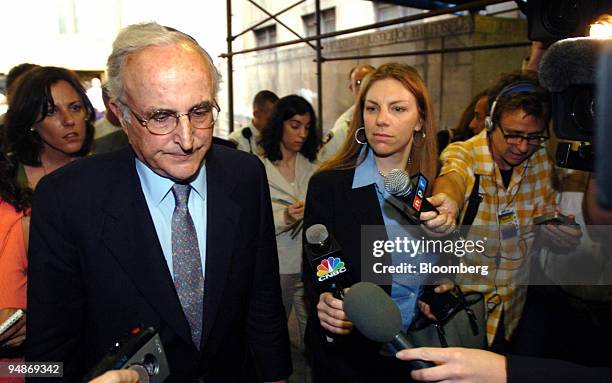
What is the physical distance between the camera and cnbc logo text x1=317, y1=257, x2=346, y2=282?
1335 millimetres

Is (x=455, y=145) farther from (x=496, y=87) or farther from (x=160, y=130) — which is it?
(x=160, y=130)

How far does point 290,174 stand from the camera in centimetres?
325

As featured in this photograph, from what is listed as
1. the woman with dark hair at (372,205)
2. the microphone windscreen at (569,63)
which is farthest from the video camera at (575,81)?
the woman with dark hair at (372,205)

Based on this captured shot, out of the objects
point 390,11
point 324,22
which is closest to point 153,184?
point 390,11

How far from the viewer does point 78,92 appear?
2318 mm

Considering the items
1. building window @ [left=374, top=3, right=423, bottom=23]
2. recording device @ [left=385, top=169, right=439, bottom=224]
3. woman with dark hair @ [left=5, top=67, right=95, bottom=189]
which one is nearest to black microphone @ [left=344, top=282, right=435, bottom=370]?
recording device @ [left=385, top=169, right=439, bottom=224]

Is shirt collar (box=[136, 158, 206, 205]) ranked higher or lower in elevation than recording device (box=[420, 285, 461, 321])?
higher

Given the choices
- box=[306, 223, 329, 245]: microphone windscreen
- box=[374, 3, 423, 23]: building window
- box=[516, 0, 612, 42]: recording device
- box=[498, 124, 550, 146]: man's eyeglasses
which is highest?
box=[374, 3, 423, 23]: building window

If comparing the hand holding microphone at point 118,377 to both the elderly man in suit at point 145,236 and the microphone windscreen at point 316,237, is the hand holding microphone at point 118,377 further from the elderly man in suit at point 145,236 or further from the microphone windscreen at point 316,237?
the microphone windscreen at point 316,237

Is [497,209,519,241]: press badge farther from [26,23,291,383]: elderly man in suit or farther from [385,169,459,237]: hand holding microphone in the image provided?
[26,23,291,383]: elderly man in suit

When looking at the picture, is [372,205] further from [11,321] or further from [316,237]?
[11,321]

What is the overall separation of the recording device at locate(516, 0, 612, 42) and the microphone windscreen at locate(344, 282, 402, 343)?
130 centimetres

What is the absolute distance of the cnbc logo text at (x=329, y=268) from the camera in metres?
1.33

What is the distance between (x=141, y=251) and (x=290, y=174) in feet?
6.59
